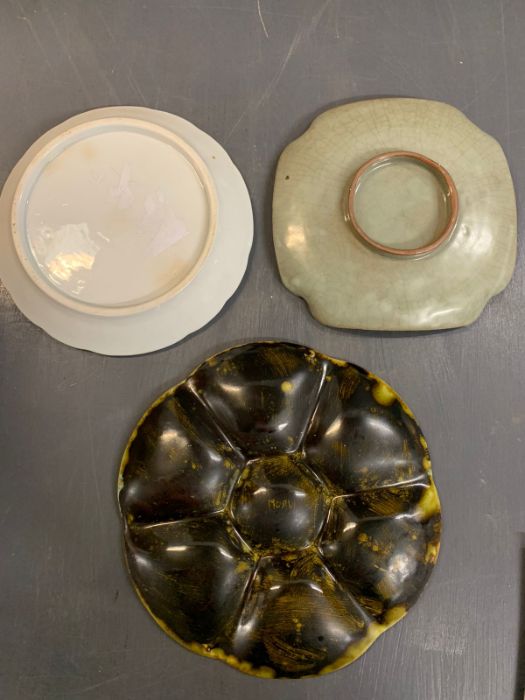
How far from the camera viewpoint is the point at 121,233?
106cm

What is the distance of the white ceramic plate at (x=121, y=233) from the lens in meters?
1.04

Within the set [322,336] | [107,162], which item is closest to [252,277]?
[322,336]

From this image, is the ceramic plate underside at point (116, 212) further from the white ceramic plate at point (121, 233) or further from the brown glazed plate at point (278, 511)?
the brown glazed plate at point (278, 511)

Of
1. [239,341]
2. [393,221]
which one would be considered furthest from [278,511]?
[393,221]

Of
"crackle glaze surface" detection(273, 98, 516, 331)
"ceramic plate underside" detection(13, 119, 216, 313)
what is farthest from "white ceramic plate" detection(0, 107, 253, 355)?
"crackle glaze surface" detection(273, 98, 516, 331)

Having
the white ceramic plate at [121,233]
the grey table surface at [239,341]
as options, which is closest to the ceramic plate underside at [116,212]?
the white ceramic plate at [121,233]

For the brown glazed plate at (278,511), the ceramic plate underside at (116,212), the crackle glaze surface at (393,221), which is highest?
the ceramic plate underside at (116,212)

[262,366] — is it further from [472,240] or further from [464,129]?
[464,129]

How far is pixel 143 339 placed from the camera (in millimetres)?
1061

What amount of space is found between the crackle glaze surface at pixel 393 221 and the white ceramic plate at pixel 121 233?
118mm

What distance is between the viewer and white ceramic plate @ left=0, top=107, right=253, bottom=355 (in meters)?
1.04

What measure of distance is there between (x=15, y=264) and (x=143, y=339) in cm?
24

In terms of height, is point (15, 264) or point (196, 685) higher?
point (15, 264)

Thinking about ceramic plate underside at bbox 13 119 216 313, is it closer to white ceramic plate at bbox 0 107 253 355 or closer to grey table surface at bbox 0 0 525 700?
white ceramic plate at bbox 0 107 253 355
